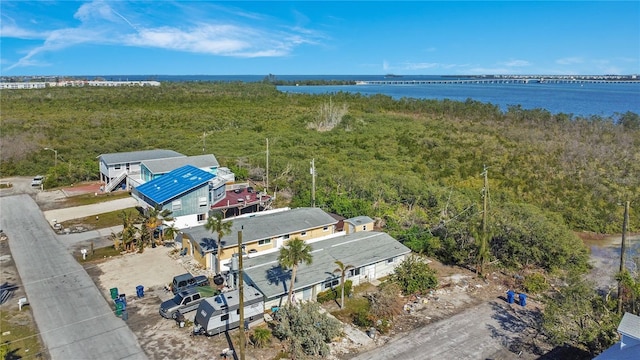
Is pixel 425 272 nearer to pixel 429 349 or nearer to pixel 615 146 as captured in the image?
pixel 429 349

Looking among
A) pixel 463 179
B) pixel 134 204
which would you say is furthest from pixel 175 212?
pixel 463 179

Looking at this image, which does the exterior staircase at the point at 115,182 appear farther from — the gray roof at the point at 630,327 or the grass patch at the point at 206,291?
the gray roof at the point at 630,327

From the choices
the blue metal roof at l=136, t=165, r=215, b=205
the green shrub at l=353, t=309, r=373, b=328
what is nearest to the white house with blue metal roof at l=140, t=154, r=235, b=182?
the blue metal roof at l=136, t=165, r=215, b=205

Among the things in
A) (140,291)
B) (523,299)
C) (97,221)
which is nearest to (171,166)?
(97,221)

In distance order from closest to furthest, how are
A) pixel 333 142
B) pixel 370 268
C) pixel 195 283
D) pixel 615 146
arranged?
1. pixel 195 283
2. pixel 370 268
3. pixel 615 146
4. pixel 333 142

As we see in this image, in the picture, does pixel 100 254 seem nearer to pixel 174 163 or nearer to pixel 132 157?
pixel 174 163

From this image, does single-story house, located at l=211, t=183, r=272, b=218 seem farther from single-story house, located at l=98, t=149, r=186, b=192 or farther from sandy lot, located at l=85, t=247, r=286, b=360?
single-story house, located at l=98, t=149, r=186, b=192
